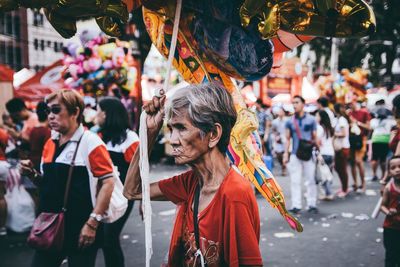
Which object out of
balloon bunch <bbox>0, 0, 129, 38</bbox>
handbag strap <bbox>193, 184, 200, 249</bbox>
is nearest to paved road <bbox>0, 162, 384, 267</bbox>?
handbag strap <bbox>193, 184, 200, 249</bbox>

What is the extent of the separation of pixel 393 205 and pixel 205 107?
2650 mm

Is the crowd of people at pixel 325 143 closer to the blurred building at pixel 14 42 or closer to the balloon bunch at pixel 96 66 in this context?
the balloon bunch at pixel 96 66

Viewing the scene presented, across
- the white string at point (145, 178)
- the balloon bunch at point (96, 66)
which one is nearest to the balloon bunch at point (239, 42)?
the white string at point (145, 178)

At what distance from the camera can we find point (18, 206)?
647 cm

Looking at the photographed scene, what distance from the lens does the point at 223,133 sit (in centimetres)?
197

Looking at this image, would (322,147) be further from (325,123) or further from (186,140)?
(186,140)

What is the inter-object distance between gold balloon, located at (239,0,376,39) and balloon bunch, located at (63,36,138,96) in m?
6.55

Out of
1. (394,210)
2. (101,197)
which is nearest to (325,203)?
(394,210)

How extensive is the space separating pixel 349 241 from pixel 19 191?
170 inches

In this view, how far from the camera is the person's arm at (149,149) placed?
2053 mm

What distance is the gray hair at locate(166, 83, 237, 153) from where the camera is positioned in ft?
6.21

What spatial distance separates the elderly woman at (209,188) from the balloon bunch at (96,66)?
6435 mm

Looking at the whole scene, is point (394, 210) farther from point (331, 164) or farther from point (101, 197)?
point (331, 164)

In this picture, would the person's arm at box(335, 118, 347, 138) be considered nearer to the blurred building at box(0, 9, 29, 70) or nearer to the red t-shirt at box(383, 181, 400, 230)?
the red t-shirt at box(383, 181, 400, 230)
